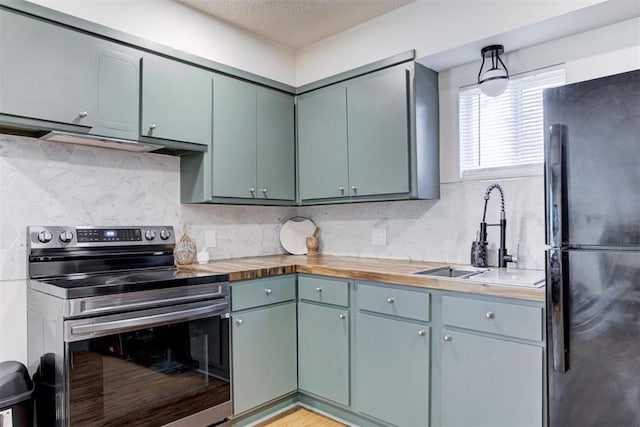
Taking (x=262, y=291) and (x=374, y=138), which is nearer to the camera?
(x=262, y=291)

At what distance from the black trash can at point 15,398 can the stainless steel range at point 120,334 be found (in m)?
0.08

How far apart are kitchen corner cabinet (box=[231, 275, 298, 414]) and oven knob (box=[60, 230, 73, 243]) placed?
0.88 m

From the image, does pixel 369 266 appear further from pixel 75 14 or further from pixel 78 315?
pixel 75 14

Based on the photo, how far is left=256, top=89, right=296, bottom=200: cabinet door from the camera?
2.88 m

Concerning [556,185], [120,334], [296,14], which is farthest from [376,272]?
[296,14]

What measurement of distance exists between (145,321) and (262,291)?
0.72 meters

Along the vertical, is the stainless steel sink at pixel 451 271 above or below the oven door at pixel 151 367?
above

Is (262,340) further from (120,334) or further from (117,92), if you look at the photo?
(117,92)

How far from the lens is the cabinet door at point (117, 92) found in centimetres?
211

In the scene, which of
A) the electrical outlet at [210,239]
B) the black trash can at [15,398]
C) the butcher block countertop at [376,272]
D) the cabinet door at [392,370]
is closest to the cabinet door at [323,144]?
the butcher block countertop at [376,272]

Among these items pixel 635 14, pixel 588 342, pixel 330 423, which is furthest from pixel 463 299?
pixel 635 14

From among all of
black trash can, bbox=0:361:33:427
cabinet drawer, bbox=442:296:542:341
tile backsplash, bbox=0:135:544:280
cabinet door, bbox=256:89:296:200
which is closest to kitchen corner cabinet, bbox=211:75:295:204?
cabinet door, bbox=256:89:296:200

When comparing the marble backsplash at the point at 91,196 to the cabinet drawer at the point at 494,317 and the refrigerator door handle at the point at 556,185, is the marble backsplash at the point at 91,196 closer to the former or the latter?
the cabinet drawer at the point at 494,317

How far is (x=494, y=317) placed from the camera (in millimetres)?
1816
